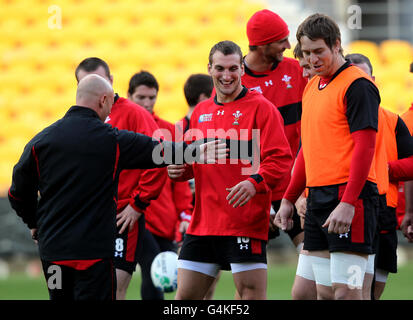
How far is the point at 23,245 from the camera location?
10812 mm

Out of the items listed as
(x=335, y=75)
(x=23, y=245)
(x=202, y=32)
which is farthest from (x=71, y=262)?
(x=202, y=32)

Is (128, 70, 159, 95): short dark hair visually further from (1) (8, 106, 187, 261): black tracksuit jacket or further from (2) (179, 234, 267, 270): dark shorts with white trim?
(1) (8, 106, 187, 261): black tracksuit jacket

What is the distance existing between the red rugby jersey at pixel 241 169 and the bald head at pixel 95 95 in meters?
0.69

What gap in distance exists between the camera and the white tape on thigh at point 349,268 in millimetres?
3869

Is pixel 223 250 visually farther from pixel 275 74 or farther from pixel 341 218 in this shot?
pixel 275 74

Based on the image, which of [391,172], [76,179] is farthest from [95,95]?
[391,172]

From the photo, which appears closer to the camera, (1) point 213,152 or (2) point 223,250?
(1) point 213,152

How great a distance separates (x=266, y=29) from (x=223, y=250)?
185 cm

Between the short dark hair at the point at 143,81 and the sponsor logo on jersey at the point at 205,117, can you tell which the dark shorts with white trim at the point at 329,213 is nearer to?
the sponsor logo on jersey at the point at 205,117

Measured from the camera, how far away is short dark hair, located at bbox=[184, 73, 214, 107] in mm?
6586

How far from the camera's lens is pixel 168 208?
6824mm

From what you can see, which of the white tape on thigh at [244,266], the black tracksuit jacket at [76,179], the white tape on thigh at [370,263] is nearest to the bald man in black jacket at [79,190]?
the black tracksuit jacket at [76,179]
